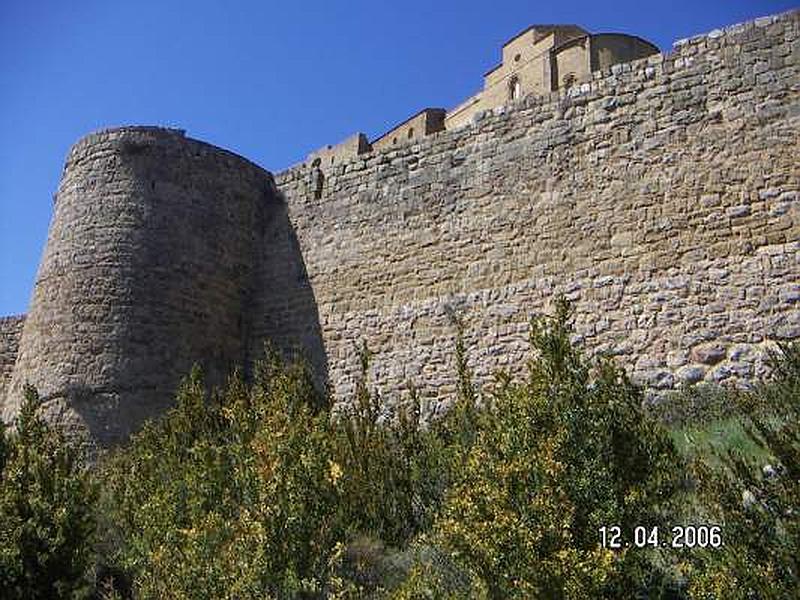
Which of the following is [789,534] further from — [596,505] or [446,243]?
[446,243]

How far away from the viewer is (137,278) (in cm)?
1205

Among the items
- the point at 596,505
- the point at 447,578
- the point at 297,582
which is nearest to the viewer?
the point at 596,505

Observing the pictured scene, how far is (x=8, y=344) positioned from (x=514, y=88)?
14272 mm

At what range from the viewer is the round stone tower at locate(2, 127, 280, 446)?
1145cm

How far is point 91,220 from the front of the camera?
12.5m

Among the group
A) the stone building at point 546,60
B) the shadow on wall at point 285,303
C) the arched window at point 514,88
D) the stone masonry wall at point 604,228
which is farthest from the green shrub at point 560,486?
the arched window at point 514,88

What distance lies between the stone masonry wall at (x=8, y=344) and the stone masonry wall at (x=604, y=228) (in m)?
6.88

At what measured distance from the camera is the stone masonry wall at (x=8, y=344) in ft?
51.8

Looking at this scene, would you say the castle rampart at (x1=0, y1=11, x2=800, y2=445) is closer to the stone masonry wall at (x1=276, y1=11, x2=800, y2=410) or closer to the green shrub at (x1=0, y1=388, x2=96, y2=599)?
the stone masonry wall at (x1=276, y1=11, x2=800, y2=410)

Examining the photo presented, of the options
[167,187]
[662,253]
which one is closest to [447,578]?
[662,253]

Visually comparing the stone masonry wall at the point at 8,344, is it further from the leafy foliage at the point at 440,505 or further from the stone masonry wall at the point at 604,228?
the leafy foliage at the point at 440,505

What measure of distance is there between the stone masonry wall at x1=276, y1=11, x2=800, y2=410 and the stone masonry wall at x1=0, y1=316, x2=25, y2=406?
22.6 ft

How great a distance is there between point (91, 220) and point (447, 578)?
29.8 feet

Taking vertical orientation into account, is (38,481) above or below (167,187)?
below
